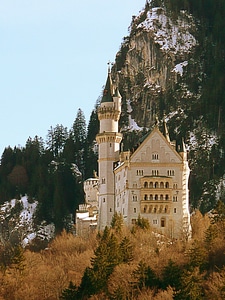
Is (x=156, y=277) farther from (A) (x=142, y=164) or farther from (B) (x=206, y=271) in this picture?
(A) (x=142, y=164)

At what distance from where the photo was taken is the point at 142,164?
13338 centimetres

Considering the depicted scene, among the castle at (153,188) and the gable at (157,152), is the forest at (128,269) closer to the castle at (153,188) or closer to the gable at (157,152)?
the castle at (153,188)

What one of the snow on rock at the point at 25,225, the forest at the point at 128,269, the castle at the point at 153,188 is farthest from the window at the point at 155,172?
the snow on rock at the point at 25,225

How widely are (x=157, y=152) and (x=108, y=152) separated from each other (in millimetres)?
7691

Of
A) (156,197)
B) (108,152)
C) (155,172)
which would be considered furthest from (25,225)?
(156,197)

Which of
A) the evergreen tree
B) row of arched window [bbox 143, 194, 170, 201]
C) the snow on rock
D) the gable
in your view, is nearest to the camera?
the evergreen tree

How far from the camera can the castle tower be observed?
450 ft

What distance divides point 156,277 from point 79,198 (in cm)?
9390

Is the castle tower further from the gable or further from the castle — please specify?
the gable

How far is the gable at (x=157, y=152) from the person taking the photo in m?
134

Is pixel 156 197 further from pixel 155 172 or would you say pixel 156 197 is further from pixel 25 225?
pixel 25 225

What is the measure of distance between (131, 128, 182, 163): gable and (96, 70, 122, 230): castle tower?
217 inches

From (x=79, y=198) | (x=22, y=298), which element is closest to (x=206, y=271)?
(x=22, y=298)

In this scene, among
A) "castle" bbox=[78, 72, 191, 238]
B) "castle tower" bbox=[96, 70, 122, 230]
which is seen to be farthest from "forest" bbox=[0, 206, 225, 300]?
"castle tower" bbox=[96, 70, 122, 230]
